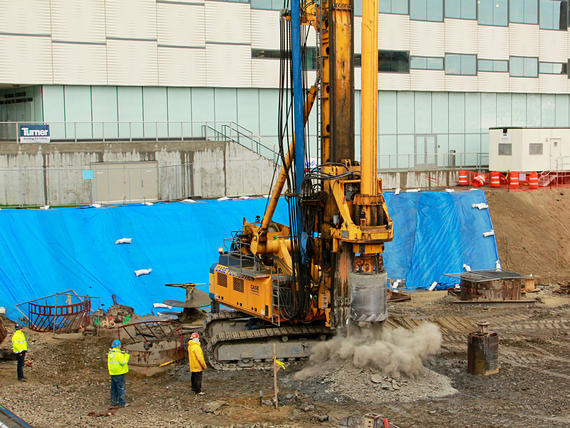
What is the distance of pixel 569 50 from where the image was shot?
47562 millimetres

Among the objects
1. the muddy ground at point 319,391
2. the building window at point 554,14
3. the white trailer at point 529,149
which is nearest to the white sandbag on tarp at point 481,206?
the white trailer at point 529,149

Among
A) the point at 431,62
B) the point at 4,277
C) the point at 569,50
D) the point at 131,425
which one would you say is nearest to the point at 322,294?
the point at 131,425

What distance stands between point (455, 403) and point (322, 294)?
3810mm

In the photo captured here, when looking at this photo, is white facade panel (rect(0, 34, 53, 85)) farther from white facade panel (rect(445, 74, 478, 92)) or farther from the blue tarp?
white facade panel (rect(445, 74, 478, 92))

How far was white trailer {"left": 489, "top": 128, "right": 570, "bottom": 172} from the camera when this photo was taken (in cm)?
3972

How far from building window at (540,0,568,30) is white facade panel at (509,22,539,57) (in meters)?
0.94

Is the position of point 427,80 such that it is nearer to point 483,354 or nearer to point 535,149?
point 535,149

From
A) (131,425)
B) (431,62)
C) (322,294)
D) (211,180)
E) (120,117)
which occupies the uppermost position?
(431,62)

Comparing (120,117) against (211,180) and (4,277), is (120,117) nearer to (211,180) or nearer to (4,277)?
(211,180)

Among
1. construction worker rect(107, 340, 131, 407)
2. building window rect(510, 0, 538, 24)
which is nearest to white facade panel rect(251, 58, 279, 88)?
building window rect(510, 0, 538, 24)

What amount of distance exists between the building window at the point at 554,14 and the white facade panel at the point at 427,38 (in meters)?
7.48

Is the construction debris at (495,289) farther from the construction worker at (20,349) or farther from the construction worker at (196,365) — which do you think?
the construction worker at (20,349)

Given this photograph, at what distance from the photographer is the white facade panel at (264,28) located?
125 ft

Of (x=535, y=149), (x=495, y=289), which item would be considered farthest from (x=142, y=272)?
(x=535, y=149)
